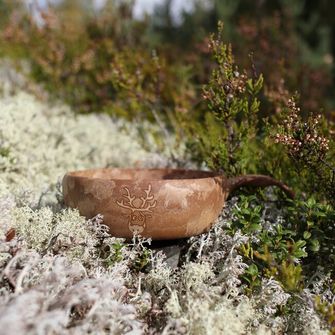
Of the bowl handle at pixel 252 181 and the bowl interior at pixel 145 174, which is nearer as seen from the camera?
the bowl handle at pixel 252 181

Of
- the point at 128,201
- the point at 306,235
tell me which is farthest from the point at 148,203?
the point at 306,235

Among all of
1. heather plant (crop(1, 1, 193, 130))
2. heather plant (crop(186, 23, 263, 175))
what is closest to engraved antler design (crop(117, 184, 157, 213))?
heather plant (crop(186, 23, 263, 175))

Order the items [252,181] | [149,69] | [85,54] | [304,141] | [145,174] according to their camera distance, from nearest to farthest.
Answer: [304,141] → [252,181] → [145,174] → [149,69] → [85,54]

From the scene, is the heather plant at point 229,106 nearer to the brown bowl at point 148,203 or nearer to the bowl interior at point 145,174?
the bowl interior at point 145,174

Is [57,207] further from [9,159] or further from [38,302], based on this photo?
[38,302]

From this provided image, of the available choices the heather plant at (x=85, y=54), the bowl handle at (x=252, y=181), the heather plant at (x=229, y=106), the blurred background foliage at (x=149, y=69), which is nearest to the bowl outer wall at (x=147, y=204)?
the bowl handle at (x=252, y=181)

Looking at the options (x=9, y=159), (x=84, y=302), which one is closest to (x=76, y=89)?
(x=9, y=159)

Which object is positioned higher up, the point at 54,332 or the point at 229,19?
the point at 229,19

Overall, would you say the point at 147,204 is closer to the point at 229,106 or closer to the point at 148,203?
the point at 148,203

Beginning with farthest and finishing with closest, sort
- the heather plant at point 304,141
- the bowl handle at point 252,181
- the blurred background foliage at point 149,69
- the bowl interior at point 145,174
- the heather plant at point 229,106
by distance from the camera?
the blurred background foliage at point 149,69, the bowl interior at point 145,174, the heather plant at point 229,106, the bowl handle at point 252,181, the heather plant at point 304,141
